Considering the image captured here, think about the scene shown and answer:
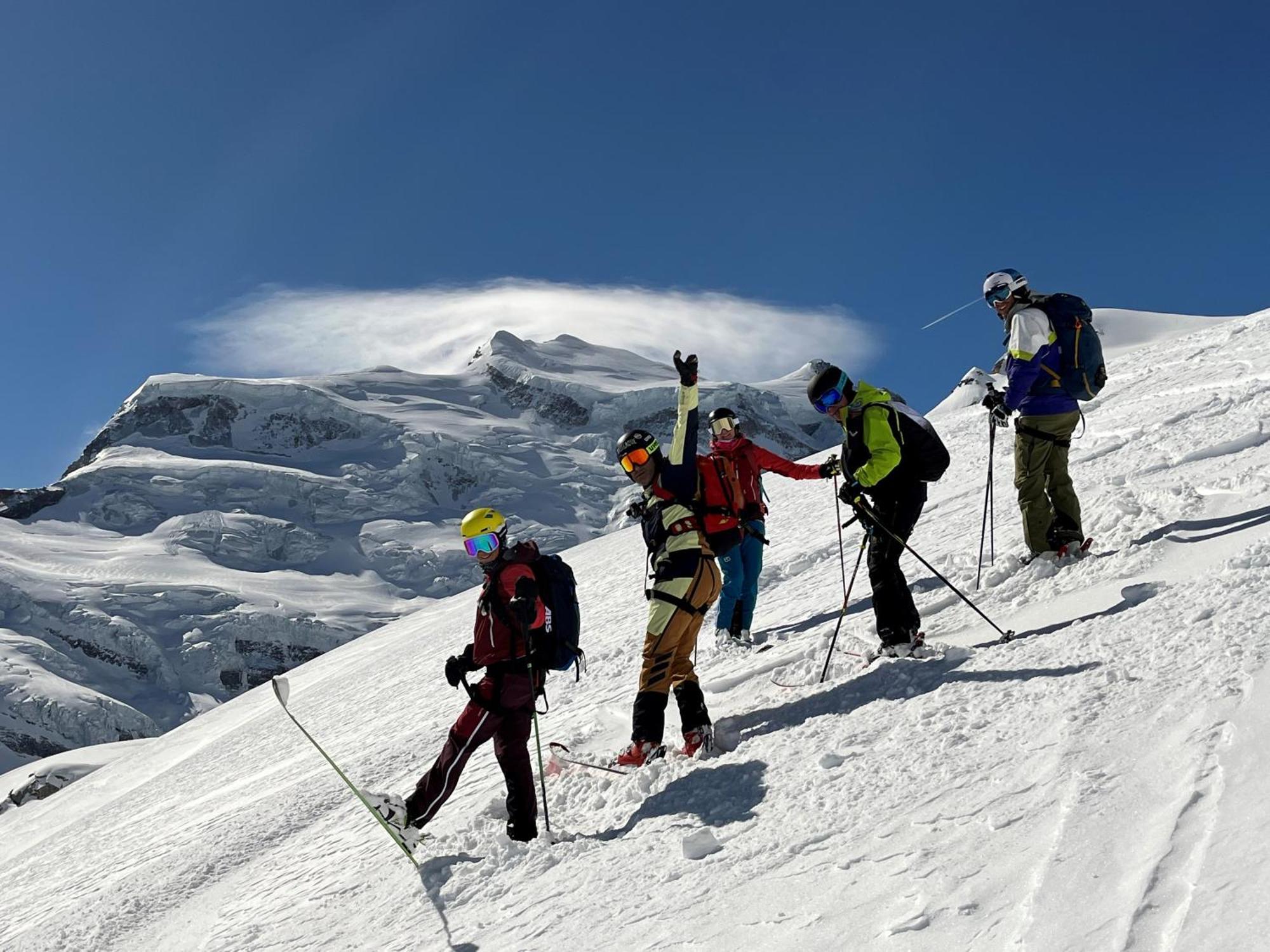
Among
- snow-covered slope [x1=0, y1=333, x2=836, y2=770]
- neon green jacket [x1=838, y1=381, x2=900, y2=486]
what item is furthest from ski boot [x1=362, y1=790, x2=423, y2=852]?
snow-covered slope [x1=0, y1=333, x2=836, y2=770]

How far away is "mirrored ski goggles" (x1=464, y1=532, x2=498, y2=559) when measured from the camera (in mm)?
5762

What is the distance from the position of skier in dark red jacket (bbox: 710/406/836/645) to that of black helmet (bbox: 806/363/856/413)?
6.85ft

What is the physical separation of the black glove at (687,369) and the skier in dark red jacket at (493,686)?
132 cm

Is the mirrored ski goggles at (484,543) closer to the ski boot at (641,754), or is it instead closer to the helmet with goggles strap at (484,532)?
the helmet with goggles strap at (484,532)

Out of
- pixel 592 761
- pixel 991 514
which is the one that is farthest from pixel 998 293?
pixel 592 761

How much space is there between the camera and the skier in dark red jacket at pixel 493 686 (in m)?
5.51

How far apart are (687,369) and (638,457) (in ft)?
1.96

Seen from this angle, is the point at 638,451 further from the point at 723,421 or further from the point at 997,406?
the point at 723,421

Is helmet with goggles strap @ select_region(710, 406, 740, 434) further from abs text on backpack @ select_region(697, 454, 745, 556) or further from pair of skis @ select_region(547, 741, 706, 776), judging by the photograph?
pair of skis @ select_region(547, 741, 706, 776)

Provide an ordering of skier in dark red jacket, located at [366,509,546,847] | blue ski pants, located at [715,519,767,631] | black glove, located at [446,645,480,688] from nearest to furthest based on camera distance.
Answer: skier in dark red jacket, located at [366,509,546,847] < black glove, located at [446,645,480,688] < blue ski pants, located at [715,519,767,631]

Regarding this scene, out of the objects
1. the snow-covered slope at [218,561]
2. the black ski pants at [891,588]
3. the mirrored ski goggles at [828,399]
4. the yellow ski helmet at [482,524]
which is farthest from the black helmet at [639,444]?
the snow-covered slope at [218,561]

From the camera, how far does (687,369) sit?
20.2ft

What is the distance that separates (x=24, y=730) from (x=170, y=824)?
121 meters

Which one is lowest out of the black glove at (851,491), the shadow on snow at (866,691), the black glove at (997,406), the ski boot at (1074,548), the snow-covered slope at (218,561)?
the shadow on snow at (866,691)
